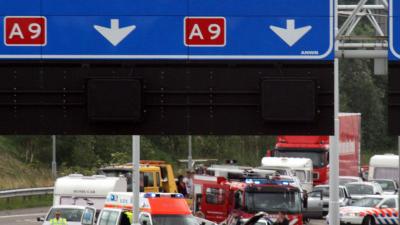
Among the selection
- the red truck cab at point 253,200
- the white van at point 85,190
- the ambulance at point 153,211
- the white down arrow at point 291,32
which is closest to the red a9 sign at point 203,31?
the white down arrow at point 291,32

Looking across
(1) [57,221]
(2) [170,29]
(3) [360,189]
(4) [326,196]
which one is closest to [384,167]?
(3) [360,189]

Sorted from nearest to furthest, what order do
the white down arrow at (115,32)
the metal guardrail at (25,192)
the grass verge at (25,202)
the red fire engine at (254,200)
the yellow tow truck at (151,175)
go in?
the white down arrow at (115,32) < the red fire engine at (254,200) < the yellow tow truck at (151,175) < the metal guardrail at (25,192) < the grass verge at (25,202)

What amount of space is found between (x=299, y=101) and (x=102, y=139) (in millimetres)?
53294

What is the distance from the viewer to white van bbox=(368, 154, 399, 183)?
196 ft

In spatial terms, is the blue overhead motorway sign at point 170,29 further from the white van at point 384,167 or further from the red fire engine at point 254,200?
the white van at point 384,167

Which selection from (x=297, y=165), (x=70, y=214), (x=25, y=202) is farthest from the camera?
(x=25, y=202)

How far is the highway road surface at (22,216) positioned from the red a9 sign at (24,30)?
2685 centimetres

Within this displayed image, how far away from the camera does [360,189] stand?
51.8 m

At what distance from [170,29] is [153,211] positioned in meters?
13.6

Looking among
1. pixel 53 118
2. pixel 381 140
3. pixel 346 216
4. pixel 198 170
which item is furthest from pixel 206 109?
pixel 381 140

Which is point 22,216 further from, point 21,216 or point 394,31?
point 394,31

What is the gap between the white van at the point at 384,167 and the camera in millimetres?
59812

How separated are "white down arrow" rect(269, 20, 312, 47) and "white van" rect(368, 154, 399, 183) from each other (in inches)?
1710

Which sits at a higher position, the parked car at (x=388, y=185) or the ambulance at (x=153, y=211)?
the ambulance at (x=153, y=211)
